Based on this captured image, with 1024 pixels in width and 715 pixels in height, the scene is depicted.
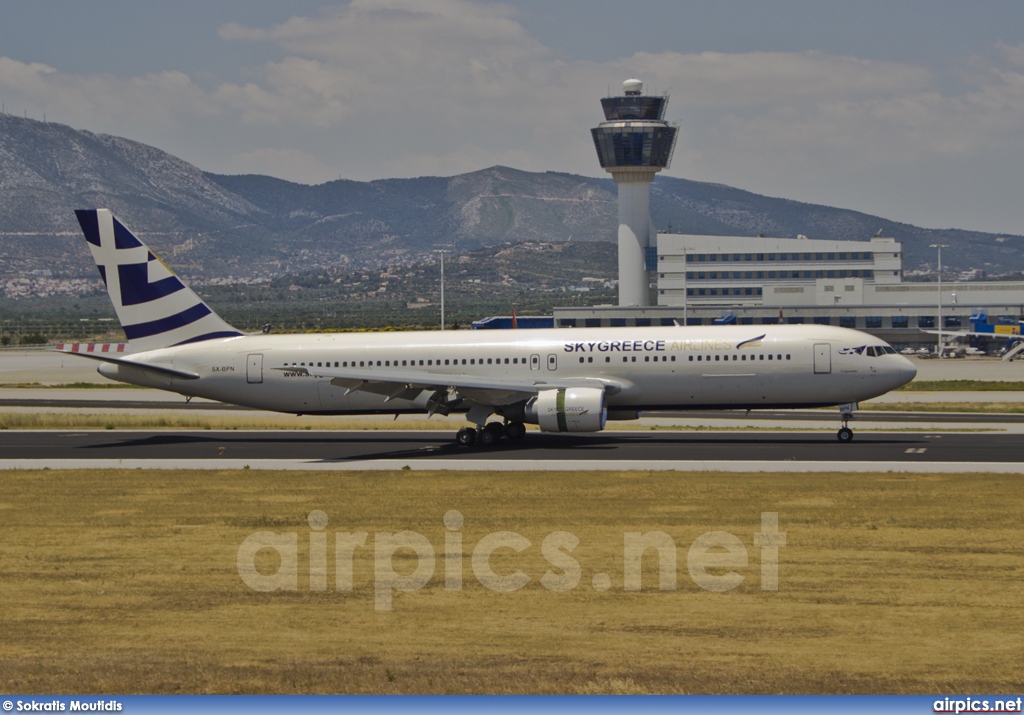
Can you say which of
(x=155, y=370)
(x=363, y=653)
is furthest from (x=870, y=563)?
(x=155, y=370)

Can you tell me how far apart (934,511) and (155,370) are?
31164 millimetres

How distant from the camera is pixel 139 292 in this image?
158 ft

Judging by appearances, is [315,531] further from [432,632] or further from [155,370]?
[155,370]

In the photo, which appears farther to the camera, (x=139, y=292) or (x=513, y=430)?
(x=139, y=292)

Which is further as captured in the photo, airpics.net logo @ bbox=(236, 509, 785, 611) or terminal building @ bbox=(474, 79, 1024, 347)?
terminal building @ bbox=(474, 79, 1024, 347)

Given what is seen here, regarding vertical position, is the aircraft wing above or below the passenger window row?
below

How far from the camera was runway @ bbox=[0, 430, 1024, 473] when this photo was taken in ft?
123

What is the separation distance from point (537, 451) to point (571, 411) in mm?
1919

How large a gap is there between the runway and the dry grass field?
4.98 meters

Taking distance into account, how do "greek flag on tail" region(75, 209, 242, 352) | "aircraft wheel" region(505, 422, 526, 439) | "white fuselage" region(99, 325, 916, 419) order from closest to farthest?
"white fuselage" region(99, 325, 916, 419), "aircraft wheel" region(505, 422, 526, 439), "greek flag on tail" region(75, 209, 242, 352)

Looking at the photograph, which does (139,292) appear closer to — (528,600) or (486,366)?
(486,366)

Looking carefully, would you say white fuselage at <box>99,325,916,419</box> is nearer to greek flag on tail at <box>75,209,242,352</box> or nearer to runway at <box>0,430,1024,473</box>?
greek flag on tail at <box>75,209,242,352</box>

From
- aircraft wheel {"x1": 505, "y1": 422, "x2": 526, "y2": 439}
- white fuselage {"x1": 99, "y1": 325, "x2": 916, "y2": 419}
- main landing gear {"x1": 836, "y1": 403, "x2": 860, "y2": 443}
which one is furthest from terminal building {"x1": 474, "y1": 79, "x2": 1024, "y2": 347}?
main landing gear {"x1": 836, "y1": 403, "x2": 860, "y2": 443}

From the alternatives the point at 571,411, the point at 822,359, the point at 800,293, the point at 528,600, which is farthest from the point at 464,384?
the point at 800,293
